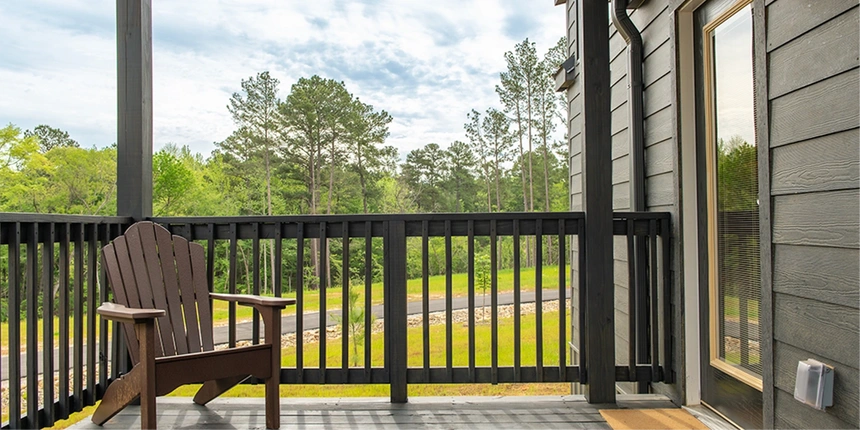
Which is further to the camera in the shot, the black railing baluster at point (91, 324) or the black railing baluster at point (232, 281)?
the black railing baluster at point (232, 281)

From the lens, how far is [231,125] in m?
15.6

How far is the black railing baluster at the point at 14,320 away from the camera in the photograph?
1.94 meters

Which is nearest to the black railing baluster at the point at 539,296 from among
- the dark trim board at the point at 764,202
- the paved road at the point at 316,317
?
the dark trim board at the point at 764,202

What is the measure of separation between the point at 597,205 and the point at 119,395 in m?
2.21

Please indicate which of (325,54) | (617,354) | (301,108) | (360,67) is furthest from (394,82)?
(617,354)

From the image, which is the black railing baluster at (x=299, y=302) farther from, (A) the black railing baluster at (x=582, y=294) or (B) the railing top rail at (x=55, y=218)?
(A) the black railing baluster at (x=582, y=294)

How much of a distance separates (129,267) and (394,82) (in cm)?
1606

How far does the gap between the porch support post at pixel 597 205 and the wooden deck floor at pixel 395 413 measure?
0.22 metres

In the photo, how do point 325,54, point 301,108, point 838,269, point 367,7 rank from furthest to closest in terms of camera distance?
1. point 325,54
2. point 301,108
3. point 367,7
4. point 838,269

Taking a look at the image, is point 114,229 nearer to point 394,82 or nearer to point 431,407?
point 431,407

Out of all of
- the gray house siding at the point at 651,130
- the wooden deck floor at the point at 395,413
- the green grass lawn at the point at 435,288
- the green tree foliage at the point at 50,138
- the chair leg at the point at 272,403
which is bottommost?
the green grass lawn at the point at 435,288

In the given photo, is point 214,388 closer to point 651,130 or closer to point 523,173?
point 651,130

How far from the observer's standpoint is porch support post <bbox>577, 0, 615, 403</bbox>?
8.18ft

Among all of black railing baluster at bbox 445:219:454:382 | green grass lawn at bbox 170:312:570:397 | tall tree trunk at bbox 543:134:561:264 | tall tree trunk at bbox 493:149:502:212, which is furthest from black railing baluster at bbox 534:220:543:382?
tall tree trunk at bbox 493:149:502:212
